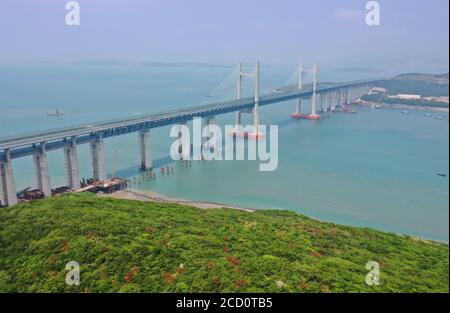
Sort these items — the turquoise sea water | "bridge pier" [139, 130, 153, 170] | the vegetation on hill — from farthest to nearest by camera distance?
"bridge pier" [139, 130, 153, 170]
the turquoise sea water
the vegetation on hill

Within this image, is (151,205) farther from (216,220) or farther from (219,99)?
(219,99)

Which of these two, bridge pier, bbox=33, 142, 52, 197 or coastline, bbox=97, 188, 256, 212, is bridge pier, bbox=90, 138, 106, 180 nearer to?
coastline, bbox=97, 188, 256, 212

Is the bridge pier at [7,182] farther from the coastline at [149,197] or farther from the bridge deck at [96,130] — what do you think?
the coastline at [149,197]

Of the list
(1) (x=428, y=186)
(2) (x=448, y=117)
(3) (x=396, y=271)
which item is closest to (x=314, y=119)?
(1) (x=428, y=186)

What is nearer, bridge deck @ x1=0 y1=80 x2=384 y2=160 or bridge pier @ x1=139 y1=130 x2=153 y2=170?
bridge deck @ x1=0 y1=80 x2=384 y2=160

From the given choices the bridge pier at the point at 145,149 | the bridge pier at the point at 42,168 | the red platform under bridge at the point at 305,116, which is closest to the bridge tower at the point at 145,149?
the bridge pier at the point at 145,149

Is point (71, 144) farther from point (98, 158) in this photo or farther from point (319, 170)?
point (319, 170)

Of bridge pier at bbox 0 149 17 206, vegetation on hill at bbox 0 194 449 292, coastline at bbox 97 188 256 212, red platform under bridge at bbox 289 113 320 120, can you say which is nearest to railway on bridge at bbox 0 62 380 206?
bridge pier at bbox 0 149 17 206
